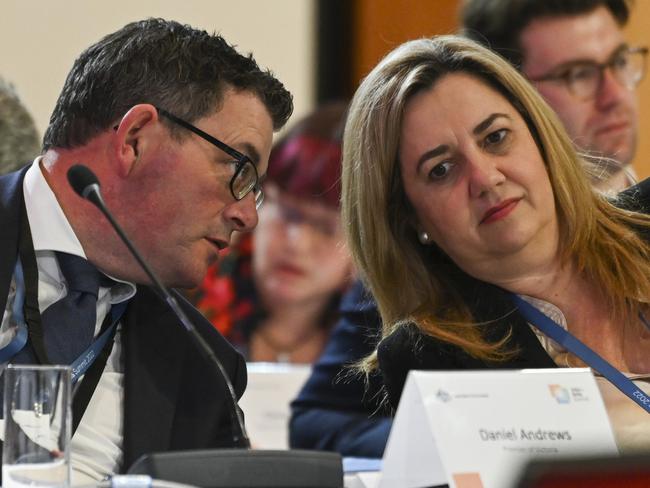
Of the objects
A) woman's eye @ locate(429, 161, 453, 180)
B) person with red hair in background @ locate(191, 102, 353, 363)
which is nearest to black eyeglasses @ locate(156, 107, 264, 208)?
woman's eye @ locate(429, 161, 453, 180)

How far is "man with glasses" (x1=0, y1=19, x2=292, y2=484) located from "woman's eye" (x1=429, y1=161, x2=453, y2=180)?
14.0 inches

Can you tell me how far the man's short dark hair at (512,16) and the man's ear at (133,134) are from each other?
135 centimetres

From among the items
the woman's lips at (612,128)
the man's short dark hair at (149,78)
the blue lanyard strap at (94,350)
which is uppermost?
the man's short dark hair at (149,78)

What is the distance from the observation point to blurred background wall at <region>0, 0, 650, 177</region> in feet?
16.7

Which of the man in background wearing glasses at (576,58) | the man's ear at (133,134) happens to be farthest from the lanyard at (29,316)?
the man in background wearing glasses at (576,58)

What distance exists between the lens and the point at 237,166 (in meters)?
2.28

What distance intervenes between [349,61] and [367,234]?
3.46 metres

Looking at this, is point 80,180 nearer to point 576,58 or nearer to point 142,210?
point 142,210

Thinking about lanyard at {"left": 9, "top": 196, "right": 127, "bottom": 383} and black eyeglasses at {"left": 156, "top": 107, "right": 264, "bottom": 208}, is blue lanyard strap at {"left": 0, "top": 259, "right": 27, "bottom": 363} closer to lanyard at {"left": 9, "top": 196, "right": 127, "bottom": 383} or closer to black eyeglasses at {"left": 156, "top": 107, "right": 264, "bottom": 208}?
lanyard at {"left": 9, "top": 196, "right": 127, "bottom": 383}

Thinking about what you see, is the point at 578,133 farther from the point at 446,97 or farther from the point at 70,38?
the point at 70,38

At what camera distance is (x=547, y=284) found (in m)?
2.45

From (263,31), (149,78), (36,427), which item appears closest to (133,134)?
(149,78)

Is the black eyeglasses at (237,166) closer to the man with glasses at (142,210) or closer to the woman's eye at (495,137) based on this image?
the man with glasses at (142,210)

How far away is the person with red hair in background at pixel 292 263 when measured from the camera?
4398 millimetres
